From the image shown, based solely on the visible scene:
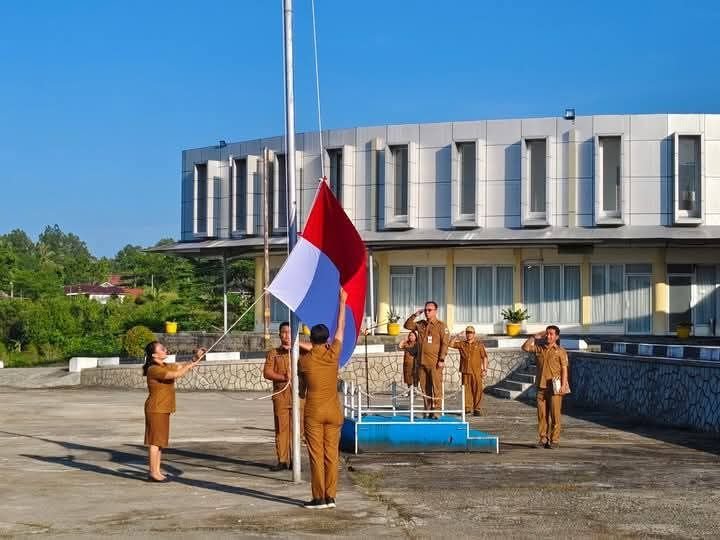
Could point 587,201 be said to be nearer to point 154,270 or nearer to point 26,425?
point 26,425

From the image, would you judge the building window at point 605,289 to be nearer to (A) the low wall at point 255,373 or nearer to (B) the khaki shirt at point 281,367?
(A) the low wall at point 255,373

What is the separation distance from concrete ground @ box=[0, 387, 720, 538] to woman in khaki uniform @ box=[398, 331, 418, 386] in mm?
1886

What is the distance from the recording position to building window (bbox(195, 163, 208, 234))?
2008 inches

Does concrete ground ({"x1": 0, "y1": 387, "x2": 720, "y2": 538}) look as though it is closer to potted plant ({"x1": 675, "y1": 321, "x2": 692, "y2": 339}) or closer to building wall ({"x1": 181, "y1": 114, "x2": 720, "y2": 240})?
potted plant ({"x1": 675, "y1": 321, "x2": 692, "y2": 339})

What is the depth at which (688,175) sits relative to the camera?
41844mm

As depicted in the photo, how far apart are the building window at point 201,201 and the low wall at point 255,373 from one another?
16.8 meters

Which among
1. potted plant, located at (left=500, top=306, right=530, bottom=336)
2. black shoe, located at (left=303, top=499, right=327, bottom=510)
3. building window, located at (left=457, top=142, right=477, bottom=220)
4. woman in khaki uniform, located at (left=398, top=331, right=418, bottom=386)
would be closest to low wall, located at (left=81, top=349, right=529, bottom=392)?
woman in khaki uniform, located at (left=398, top=331, right=418, bottom=386)

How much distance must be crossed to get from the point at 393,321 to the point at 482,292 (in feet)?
12.2

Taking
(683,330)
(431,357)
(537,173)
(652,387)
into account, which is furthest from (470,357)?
(537,173)

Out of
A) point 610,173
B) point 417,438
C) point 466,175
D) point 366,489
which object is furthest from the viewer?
point 466,175

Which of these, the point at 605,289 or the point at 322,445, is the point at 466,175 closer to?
the point at 605,289

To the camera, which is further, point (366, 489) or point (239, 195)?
point (239, 195)

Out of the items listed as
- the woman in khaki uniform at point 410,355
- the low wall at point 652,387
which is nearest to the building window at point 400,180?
the low wall at point 652,387

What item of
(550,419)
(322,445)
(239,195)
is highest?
(239,195)
